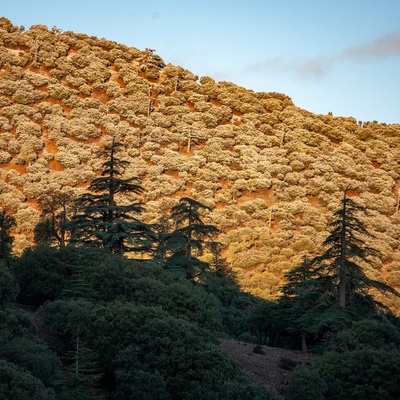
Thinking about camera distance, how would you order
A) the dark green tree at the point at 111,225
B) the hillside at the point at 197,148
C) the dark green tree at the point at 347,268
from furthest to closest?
the hillside at the point at 197,148 → the dark green tree at the point at 111,225 → the dark green tree at the point at 347,268

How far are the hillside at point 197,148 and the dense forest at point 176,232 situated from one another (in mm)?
260

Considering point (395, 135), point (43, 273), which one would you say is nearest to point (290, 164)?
point (395, 135)

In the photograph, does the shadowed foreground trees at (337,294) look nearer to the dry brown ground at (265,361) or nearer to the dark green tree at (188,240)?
the dry brown ground at (265,361)

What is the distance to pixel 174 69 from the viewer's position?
82.5m

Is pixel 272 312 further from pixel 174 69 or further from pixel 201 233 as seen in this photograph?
pixel 174 69

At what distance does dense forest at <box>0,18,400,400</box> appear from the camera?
17.9 meters

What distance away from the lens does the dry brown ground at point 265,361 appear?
67.5ft

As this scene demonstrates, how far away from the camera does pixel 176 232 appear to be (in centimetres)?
2995

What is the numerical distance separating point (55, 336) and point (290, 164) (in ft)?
177

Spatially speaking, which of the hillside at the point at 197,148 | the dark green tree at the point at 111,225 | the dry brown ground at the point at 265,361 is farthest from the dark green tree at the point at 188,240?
the hillside at the point at 197,148

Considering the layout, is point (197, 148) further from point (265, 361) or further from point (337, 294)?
point (265, 361)

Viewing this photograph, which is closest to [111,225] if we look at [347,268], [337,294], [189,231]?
[189,231]

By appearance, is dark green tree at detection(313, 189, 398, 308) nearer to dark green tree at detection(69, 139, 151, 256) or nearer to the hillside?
dark green tree at detection(69, 139, 151, 256)

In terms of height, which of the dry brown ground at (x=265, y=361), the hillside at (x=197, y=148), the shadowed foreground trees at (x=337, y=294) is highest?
the hillside at (x=197, y=148)
